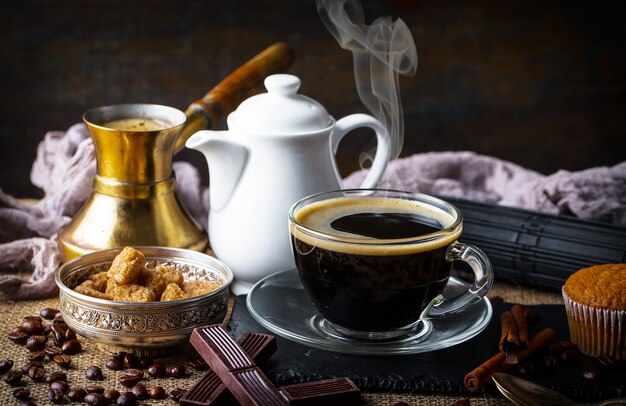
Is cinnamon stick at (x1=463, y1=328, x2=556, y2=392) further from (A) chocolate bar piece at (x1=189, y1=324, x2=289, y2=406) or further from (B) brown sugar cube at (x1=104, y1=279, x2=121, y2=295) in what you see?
(B) brown sugar cube at (x1=104, y1=279, x2=121, y2=295)

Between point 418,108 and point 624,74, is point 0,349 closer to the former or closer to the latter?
point 418,108

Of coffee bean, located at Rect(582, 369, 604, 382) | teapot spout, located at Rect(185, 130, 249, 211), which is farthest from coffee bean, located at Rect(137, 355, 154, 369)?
coffee bean, located at Rect(582, 369, 604, 382)

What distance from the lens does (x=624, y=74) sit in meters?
3.49

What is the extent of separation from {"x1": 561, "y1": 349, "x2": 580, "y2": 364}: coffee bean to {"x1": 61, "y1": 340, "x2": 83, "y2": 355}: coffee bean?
96 cm

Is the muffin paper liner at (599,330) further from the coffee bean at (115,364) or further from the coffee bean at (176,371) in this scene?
the coffee bean at (115,364)

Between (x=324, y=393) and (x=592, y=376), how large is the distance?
51 cm

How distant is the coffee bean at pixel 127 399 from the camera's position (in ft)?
5.13

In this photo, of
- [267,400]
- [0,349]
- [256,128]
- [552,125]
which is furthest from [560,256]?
[552,125]

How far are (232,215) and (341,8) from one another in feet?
1.98

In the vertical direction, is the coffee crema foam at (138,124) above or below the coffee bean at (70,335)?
above

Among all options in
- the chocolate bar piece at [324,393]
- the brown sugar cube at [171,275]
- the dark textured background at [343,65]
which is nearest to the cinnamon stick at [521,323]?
the chocolate bar piece at [324,393]

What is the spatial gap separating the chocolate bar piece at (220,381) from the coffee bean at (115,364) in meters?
0.21

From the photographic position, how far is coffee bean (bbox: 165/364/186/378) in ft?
5.56

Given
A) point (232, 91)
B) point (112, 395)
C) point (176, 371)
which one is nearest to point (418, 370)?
point (176, 371)
